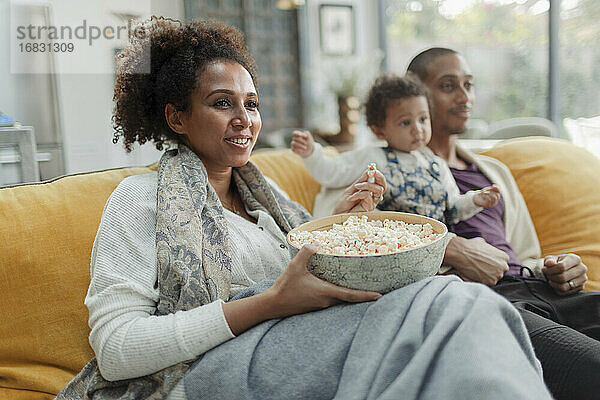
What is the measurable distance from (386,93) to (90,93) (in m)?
1.89

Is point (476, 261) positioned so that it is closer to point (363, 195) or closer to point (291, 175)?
point (363, 195)

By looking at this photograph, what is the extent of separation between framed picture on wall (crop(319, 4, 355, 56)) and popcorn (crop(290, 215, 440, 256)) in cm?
405

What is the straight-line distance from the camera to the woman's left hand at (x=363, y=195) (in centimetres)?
146

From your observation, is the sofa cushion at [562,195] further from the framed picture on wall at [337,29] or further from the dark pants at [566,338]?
the framed picture on wall at [337,29]

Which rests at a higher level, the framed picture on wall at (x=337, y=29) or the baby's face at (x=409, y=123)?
the framed picture on wall at (x=337, y=29)

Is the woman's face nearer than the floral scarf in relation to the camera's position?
No

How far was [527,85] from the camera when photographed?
421cm

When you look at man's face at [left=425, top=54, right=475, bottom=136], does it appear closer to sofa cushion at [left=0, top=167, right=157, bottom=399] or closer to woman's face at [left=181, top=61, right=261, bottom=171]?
woman's face at [left=181, top=61, right=261, bottom=171]

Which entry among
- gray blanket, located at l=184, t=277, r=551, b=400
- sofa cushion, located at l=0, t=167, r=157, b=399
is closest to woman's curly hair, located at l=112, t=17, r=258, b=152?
sofa cushion, located at l=0, t=167, r=157, b=399

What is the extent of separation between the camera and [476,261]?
1644 millimetres

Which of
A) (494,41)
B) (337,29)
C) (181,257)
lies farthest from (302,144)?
(337,29)

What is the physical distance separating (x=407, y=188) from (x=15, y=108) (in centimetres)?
194

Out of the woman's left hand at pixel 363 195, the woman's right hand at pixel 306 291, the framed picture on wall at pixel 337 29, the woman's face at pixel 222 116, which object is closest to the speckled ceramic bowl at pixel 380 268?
the woman's right hand at pixel 306 291

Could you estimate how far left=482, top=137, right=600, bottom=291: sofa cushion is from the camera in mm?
1888
